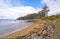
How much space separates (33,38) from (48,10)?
9030cm

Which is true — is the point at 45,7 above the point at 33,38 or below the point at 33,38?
above

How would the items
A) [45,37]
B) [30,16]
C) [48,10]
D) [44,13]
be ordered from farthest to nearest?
1. [30,16]
2. [44,13]
3. [48,10]
4. [45,37]

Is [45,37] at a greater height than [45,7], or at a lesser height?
lesser

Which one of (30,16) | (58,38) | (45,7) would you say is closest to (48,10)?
(45,7)

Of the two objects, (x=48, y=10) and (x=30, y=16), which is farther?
(x=30, y=16)

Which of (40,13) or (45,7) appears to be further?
(40,13)

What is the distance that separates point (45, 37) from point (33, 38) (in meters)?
1.69

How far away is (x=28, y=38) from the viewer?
340 inches

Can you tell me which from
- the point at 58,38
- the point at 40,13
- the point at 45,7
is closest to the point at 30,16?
the point at 40,13

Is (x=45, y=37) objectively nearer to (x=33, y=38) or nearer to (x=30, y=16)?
(x=33, y=38)

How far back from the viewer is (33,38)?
8.83 m

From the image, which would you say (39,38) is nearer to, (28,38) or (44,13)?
(28,38)

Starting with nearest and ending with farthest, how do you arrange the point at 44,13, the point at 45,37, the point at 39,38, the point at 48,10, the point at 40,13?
the point at 39,38
the point at 45,37
the point at 48,10
the point at 44,13
the point at 40,13

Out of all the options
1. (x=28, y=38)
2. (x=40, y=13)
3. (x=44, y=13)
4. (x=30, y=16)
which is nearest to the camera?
(x=28, y=38)
